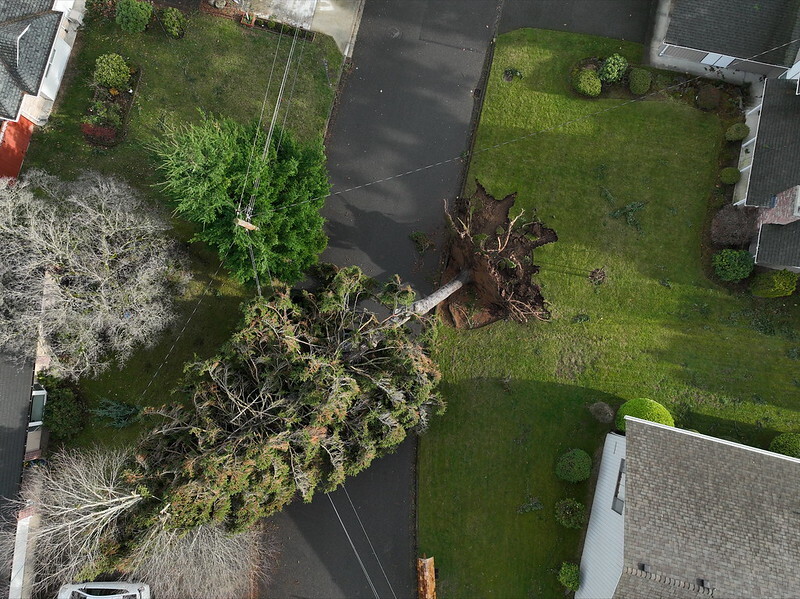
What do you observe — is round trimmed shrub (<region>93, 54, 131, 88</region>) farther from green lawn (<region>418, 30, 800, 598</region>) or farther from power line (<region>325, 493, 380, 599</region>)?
power line (<region>325, 493, 380, 599</region>)

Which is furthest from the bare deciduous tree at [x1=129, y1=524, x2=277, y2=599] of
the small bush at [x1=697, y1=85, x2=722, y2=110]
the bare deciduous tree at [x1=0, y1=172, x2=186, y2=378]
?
the small bush at [x1=697, y1=85, x2=722, y2=110]

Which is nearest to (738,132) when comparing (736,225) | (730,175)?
(730,175)

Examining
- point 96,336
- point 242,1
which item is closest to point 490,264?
point 96,336

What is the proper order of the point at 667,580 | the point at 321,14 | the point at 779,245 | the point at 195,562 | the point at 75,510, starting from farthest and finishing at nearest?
the point at 321,14
the point at 779,245
the point at 195,562
the point at 75,510
the point at 667,580

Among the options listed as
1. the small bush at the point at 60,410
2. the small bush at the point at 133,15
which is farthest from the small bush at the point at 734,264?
the small bush at the point at 60,410

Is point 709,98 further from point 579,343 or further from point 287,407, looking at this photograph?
point 287,407

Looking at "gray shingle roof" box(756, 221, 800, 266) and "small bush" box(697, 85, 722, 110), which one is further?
"small bush" box(697, 85, 722, 110)

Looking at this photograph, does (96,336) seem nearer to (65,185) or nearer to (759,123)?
(65,185)
